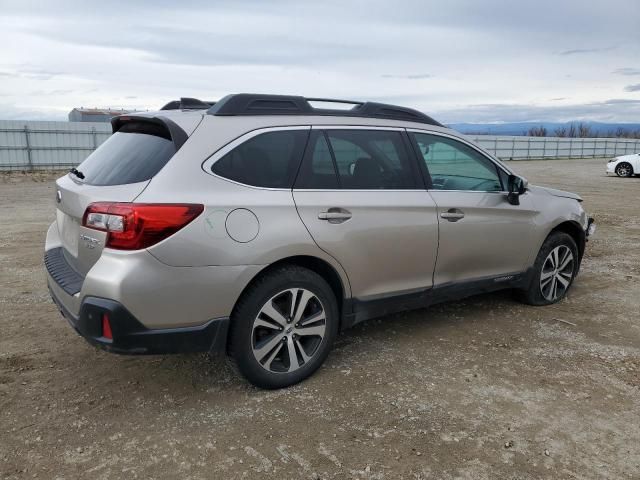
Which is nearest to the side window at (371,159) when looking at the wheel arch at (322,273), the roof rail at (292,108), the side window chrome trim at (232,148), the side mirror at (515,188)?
the roof rail at (292,108)

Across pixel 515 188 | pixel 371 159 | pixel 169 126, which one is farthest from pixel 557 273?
pixel 169 126

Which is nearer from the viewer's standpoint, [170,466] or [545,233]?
[170,466]

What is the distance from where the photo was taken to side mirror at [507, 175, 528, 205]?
4516mm

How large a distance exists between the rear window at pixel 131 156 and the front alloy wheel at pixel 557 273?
3.51 meters

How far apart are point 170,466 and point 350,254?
1609 millimetres

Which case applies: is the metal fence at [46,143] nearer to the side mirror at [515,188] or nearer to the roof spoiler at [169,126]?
the side mirror at [515,188]

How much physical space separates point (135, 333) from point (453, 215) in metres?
2.39

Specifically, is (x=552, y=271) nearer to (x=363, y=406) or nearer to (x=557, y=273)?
(x=557, y=273)

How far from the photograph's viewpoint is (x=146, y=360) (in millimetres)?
3855

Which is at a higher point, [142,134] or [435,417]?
[142,134]

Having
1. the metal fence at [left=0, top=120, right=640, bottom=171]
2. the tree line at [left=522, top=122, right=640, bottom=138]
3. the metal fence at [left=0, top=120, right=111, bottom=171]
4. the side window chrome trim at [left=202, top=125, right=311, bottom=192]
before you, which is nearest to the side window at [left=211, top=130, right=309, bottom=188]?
the side window chrome trim at [left=202, top=125, right=311, bottom=192]

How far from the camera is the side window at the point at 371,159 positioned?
3631 millimetres

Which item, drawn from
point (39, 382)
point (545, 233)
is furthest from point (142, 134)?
point (545, 233)

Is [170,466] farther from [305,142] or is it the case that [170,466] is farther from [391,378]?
[305,142]
